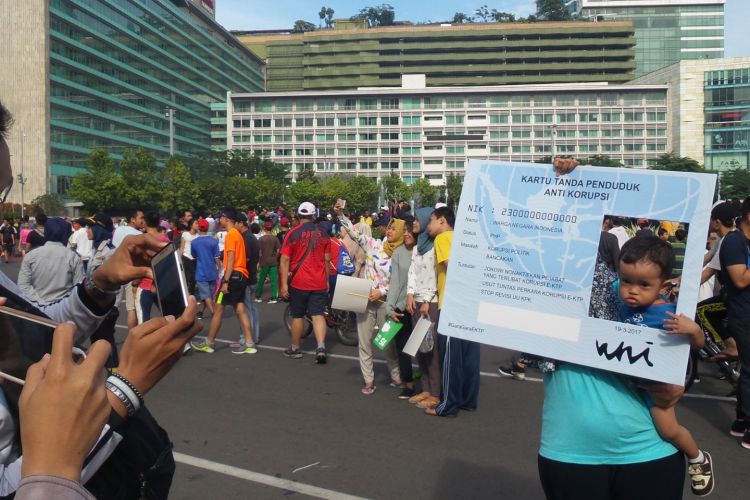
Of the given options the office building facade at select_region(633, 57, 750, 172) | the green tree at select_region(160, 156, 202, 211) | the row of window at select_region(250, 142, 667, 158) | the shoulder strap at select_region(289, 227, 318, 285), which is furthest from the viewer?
the row of window at select_region(250, 142, 667, 158)

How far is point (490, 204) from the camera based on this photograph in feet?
9.37

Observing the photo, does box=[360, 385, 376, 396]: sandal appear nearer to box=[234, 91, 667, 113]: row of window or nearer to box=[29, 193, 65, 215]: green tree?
box=[29, 193, 65, 215]: green tree

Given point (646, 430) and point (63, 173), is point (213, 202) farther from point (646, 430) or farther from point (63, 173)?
point (646, 430)

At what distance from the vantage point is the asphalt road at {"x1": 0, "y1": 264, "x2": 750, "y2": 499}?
4590mm

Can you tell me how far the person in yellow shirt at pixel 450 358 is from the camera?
6.13m

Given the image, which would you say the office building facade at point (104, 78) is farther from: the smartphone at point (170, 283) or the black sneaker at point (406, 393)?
the smartphone at point (170, 283)

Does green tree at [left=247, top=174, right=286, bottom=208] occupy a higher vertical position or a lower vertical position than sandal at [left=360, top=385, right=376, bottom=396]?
higher

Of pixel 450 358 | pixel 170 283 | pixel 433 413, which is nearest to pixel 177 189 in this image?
pixel 433 413

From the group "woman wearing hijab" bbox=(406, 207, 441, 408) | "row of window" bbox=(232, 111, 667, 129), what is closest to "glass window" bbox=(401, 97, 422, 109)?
"row of window" bbox=(232, 111, 667, 129)

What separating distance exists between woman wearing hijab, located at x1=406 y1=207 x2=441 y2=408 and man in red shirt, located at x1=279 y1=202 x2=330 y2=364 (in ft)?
6.92

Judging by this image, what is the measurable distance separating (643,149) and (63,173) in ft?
Result: 251

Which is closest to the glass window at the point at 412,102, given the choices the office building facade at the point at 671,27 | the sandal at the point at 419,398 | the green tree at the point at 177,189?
the office building facade at the point at 671,27

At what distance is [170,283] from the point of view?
183cm

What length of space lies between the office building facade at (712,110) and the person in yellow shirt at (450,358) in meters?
95.4
